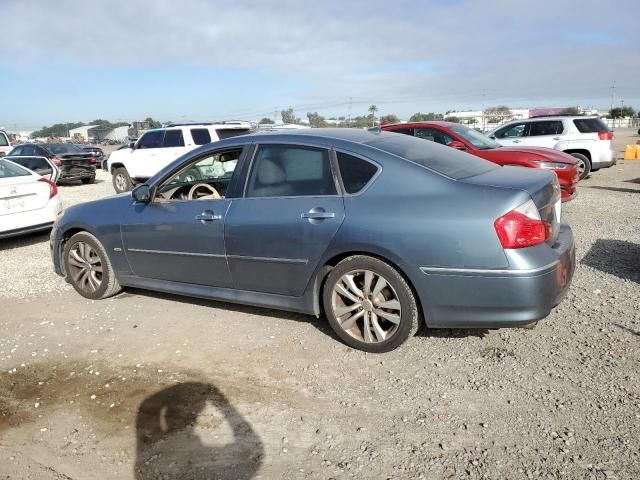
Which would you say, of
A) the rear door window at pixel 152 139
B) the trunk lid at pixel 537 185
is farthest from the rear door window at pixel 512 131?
the trunk lid at pixel 537 185

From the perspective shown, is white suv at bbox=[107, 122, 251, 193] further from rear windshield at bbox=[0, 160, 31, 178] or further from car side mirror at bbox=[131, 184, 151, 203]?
car side mirror at bbox=[131, 184, 151, 203]

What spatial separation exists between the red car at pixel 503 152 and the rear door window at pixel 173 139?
641 centimetres

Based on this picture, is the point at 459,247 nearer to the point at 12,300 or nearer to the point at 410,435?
the point at 410,435

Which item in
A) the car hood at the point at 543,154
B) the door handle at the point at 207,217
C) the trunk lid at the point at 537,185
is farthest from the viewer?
the car hood at the point at 543,154

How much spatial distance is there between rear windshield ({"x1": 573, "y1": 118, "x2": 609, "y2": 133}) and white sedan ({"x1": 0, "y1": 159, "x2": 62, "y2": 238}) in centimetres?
1201

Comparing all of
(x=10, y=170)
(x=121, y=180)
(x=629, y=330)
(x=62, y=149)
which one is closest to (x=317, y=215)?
(x=629, y=330)

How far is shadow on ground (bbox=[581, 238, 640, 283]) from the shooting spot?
555 cm

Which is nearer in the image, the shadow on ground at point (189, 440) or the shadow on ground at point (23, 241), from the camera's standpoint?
the shadow on ground at point (189, 440)

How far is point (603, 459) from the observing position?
8.68ft

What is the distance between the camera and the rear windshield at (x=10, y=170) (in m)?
8.05

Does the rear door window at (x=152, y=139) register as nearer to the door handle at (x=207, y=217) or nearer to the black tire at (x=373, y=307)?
the door handle at (x=207, y=217)

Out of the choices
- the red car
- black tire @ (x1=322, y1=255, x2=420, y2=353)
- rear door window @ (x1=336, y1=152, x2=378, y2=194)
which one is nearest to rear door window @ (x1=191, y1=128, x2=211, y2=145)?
the red car

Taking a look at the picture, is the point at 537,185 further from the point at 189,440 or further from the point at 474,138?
the point at 474,138

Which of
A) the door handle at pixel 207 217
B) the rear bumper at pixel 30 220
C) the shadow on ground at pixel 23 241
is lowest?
the shadow on ground at pixel 23 241
